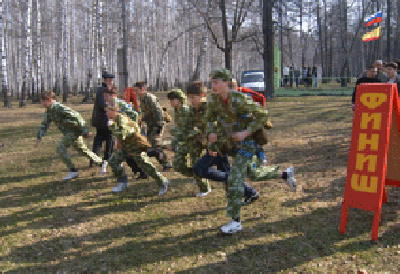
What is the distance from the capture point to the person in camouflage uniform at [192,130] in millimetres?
4863

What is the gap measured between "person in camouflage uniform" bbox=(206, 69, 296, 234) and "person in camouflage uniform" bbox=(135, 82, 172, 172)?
2944mm

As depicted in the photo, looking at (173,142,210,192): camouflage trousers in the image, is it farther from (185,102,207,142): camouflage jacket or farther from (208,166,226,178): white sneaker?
(208,166,226,178): white sneaker

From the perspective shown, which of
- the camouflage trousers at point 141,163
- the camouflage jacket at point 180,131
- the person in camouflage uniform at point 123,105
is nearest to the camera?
the camouflage jacket at point 180,131

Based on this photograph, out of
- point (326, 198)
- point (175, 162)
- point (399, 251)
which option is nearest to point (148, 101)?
point (175, 162)

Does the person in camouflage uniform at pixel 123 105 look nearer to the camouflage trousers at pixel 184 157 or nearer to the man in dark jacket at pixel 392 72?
the camouflage trousers at pixel 184 157

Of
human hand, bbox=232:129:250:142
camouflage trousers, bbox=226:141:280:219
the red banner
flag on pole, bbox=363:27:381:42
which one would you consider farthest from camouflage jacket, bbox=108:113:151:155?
flag on pole, bbox=363:27:381:42

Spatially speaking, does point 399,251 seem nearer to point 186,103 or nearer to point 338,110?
point 186,103

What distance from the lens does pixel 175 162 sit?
5145 millimetres

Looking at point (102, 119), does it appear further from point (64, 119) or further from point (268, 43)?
point (268, 43)

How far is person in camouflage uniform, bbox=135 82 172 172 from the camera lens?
7195 millimetres

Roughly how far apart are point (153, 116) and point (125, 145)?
5.05 feet

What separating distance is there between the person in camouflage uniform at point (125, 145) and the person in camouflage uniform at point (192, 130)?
0.91 metres

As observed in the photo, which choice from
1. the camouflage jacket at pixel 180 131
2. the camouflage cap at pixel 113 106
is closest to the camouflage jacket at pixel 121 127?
the camouflage cap at pixel 113 106

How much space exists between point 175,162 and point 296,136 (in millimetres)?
6592
